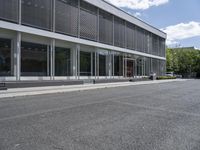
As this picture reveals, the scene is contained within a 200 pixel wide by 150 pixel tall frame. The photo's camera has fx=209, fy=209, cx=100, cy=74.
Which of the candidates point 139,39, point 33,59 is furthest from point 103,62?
point 139,39

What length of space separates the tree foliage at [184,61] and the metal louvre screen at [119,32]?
38.9 metres

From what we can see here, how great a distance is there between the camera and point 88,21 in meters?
Result: 23.3

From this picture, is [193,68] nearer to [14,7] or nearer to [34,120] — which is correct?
[14,7]

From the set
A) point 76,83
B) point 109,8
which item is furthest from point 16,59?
point 109,8

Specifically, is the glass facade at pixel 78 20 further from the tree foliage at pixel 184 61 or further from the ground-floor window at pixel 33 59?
the tree foliage at pixel 184 61

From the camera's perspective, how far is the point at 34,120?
662 centimetres

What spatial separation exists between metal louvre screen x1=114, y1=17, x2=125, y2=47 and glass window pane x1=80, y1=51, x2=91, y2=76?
5820mm

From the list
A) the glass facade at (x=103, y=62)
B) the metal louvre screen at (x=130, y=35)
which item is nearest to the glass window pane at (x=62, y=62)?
the glass facade at (x=103, y=62)

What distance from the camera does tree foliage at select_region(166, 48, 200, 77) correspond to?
214ft

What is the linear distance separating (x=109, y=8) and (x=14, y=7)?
44.7 feet

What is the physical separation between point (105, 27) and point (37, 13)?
34.8 ft

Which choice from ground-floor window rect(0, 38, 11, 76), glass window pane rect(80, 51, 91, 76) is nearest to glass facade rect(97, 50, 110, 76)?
glass window pane rect(80, 51, 91, 76)

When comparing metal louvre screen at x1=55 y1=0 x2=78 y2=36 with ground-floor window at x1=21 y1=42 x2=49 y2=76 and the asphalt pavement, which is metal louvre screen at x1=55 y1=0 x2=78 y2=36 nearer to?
ground-floor window at x1=21 y1=42 x2=49 y2=76

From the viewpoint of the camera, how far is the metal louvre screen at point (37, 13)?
1646 cm
